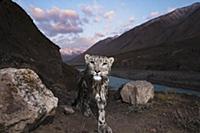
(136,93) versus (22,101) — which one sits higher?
(22,101)

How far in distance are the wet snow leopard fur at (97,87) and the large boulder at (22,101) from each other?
1.56 meters

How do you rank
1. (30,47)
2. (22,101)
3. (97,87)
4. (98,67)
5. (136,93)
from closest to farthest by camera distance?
(22,101), (98,67), (97,87), (136,93), (30,47)

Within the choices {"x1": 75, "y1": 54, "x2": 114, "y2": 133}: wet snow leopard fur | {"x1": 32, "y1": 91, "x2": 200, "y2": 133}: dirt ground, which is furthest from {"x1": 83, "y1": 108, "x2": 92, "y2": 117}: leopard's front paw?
{"x1": 32, "y1": 91, "x2": 200, "y2": 133}: dirt ground

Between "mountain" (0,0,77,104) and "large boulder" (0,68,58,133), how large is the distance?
9.28m

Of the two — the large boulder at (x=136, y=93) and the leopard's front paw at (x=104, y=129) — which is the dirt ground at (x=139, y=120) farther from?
the leopard's front paw at (x=104, y=129)

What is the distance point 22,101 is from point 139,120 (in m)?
5.49

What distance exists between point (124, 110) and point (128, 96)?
1.28 m

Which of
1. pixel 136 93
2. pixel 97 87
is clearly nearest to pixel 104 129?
pixel 97 87

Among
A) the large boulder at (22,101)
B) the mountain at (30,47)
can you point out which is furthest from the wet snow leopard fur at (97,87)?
the mountain at (30,47)

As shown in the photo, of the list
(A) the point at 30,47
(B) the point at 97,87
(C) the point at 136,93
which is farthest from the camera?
(A) the point at 30,47

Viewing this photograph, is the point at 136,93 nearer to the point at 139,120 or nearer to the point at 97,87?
the point at 139,120

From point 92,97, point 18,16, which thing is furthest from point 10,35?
point 92,97

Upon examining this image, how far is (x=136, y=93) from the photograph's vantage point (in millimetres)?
15469

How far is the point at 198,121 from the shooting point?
41.1ft
